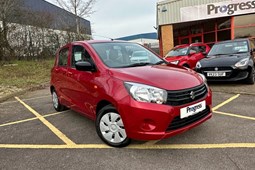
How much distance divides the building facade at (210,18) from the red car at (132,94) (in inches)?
568

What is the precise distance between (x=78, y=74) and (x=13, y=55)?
587 inches

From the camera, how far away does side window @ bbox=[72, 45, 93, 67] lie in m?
4.27

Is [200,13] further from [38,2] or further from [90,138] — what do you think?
[38,2]

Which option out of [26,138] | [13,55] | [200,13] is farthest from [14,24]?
[26,138]

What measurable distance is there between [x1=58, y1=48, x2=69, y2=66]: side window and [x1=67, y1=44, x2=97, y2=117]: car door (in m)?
0.36

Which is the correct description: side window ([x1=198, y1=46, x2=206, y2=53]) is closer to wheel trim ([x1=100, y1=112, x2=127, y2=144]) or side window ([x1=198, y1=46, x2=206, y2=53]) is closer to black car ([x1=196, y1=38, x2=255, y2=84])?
black car ([x1=196, y1=38, x2=255, y2=84])

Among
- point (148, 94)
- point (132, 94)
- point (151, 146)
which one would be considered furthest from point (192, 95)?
point (151, 146)

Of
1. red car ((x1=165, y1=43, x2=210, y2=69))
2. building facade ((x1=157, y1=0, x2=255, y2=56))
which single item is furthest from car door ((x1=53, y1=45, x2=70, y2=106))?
building facade ((x1=157, y1=0, x2=255, y2=56))

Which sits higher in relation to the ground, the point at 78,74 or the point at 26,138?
the point at 78,74

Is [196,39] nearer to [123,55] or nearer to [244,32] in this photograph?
[244,32]

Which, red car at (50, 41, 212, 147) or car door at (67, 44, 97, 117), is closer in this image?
red car at (50, 41, 212, 147)

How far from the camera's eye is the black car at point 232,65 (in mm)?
7199

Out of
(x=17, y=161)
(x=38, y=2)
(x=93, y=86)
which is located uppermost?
(x=38, y=2)

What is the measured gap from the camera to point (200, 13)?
1753cm
